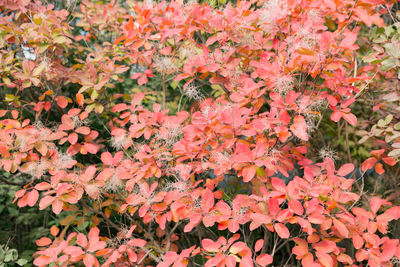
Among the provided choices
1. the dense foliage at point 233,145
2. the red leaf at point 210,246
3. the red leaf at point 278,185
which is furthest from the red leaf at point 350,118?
the red leaf at point 210,246

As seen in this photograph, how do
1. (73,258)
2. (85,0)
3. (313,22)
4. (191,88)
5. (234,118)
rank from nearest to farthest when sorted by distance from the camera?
1. (234,118)
2. (73,258)
3. (313,22)
4. (191,88)
5. (85,0)

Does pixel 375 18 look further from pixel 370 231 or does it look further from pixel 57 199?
pixel 57 199

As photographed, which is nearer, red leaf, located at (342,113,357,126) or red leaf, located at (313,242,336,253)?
red leaf, located at (313,242,336,253)

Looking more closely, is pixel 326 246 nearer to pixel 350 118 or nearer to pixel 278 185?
pixel 278 185

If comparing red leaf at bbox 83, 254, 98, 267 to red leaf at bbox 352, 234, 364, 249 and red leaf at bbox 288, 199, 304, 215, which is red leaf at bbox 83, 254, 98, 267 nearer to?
red leaf at bbox 288, 199, 304, 215

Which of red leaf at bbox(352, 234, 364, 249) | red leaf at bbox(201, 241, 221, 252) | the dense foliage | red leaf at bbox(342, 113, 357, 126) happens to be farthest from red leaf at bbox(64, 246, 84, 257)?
red leaf at bbox(342, 113, 357, 126)

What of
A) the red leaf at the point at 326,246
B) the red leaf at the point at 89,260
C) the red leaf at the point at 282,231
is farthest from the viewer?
the red leaf at the point at 89,260

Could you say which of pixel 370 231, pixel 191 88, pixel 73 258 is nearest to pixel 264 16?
pixel 191 88

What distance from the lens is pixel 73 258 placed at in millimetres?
1680

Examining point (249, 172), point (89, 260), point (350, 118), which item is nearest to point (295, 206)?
point (249, 172)

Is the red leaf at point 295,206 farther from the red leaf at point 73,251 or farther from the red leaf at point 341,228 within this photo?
the red leaf at point 73,251

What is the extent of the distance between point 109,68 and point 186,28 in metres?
0.63

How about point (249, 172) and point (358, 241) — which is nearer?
point (249, 172)

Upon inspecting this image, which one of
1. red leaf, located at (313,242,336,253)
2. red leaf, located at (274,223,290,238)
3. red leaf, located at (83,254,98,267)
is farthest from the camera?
red leaf, located at (83,254,98,267)
